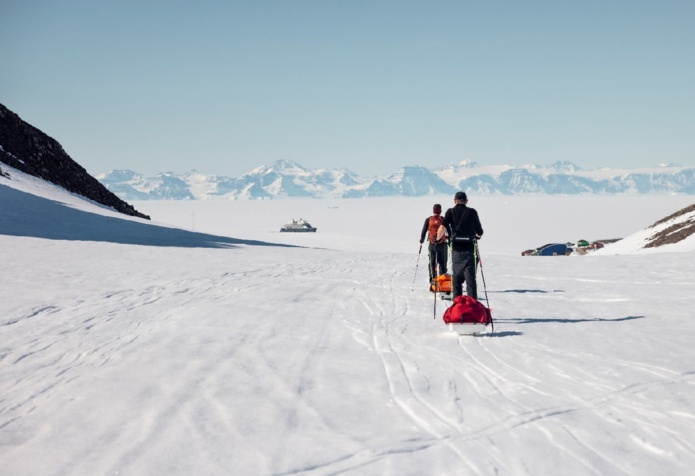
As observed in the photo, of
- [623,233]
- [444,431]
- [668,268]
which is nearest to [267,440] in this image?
[444,431]

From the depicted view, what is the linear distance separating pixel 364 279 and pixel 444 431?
44.3 ft

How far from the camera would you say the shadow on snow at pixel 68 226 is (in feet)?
90.1

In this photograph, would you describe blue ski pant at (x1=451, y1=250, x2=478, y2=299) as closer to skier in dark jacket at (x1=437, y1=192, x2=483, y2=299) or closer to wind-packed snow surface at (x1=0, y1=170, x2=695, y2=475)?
skier in dark jacket at (x1=437, y1=192, x2=483, y2=299)

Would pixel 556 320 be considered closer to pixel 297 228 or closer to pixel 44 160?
pixel 44 160

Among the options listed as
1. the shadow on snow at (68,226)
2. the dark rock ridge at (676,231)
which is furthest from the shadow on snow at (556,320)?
the dark rock ridge at (676,231)

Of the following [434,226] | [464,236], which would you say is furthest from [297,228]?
[464,236]

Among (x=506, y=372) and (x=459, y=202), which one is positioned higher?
(x=459, y=202)

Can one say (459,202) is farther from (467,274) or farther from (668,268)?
(668,268)

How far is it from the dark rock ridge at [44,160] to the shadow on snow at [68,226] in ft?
49.1

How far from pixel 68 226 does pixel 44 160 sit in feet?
94.4

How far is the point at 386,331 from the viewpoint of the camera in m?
10.1

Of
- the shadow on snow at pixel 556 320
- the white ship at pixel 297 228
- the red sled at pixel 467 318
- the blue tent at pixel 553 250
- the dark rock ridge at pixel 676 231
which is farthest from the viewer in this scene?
the white ship at pixel 297 228

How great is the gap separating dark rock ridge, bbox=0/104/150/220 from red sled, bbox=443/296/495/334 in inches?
1840

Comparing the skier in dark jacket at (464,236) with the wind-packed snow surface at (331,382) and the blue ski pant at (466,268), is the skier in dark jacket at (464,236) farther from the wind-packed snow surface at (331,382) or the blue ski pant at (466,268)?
the wind-packed snow surface at (331,382)
